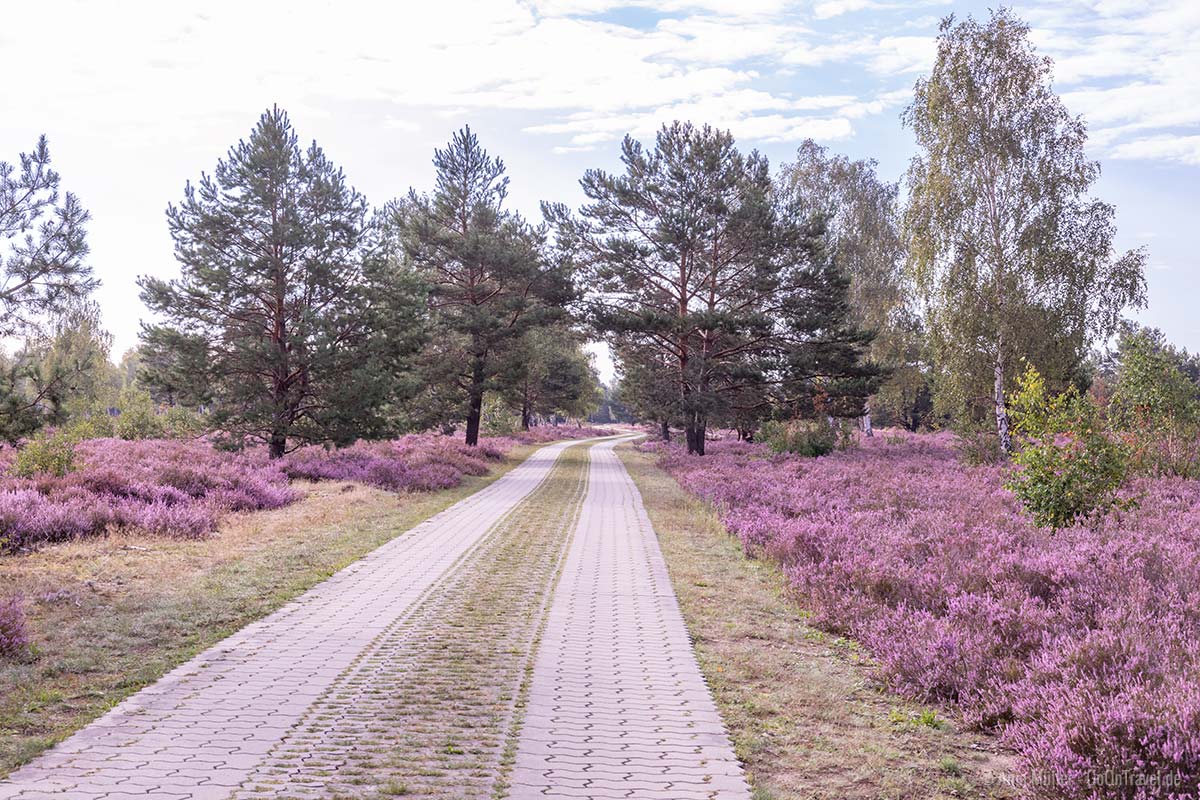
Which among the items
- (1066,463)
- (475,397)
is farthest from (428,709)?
(475,397)

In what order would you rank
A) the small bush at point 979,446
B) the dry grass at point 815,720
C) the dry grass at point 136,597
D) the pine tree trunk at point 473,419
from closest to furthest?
1. the dry grass at point 815,720
2. the dry grass at point 136,597
3. the small bush at point 979,446
4. the pine tree trunk at point 473,419

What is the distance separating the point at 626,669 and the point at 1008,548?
5.61m

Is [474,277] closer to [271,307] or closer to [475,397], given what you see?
[475,397]

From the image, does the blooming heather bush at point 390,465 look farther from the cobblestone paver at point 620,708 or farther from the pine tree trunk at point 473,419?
the cobblestone paver at point 620,708

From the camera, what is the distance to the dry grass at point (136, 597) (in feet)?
18.2

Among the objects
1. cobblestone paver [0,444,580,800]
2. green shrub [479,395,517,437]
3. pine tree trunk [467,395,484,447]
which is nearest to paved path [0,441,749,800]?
cobblestone paver [0,444,580,800]

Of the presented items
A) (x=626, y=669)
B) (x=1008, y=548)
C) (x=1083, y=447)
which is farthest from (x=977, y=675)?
(x=1083, y=447)

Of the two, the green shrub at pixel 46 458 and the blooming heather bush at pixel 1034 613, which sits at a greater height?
the green shrub at pixel 46 458

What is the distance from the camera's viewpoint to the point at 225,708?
5430mm

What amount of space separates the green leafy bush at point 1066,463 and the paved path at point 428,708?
5.69 metres

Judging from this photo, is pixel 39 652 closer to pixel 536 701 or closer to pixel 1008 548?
pixel 536 701

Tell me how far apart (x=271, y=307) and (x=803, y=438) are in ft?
63.2

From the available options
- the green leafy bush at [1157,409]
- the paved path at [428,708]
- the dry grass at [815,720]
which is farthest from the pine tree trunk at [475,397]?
the dry grass at [815,720]

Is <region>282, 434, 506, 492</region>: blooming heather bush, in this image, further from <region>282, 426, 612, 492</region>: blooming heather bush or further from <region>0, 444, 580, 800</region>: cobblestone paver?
<region>0, 444, 580, 800</region>: cobblestone paver
